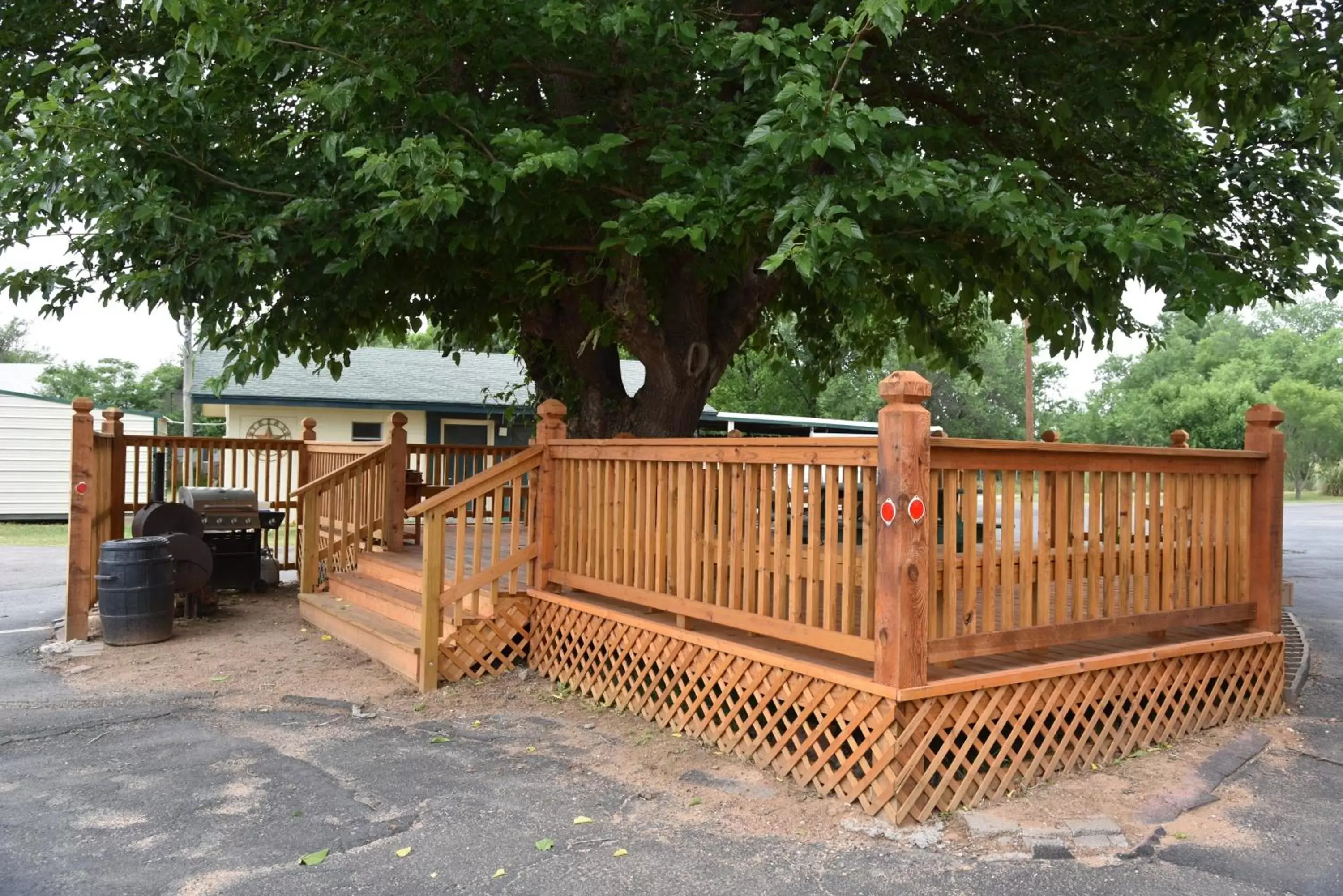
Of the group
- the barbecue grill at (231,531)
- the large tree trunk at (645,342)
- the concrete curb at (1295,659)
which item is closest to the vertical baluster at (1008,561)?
the concrete curb at (1295,659)

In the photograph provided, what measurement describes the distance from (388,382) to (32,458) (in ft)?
25.6

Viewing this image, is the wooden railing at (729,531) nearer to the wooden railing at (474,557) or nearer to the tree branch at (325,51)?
the wooden railing at (474,557)

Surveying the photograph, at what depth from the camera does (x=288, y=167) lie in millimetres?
6977

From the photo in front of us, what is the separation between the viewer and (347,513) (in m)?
9.23

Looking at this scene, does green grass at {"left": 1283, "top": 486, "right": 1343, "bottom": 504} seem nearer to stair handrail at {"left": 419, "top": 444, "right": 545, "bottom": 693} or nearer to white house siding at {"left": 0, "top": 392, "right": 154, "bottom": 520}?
stair handrail at {"left": 419, "top": 444, "right": 545, "bottom": 693}

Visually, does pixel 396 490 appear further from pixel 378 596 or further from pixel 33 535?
pixel 33 535

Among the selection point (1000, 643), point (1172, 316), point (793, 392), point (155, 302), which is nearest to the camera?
point (1000, 643)

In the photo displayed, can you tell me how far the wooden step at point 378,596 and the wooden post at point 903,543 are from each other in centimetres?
399

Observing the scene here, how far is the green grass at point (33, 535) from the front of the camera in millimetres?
16297

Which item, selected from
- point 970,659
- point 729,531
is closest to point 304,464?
point 729,531

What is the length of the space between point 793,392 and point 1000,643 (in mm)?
28995

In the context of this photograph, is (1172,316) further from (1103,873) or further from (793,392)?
(1103,873)

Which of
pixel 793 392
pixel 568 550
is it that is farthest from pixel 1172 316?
pixel 568 550

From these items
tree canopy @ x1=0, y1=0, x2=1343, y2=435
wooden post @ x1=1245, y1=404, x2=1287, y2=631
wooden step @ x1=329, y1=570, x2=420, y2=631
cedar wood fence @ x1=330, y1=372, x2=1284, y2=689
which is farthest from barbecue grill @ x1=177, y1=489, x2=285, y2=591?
wooden post @ x1=1245, y1=404, x2=1287, y2=631
